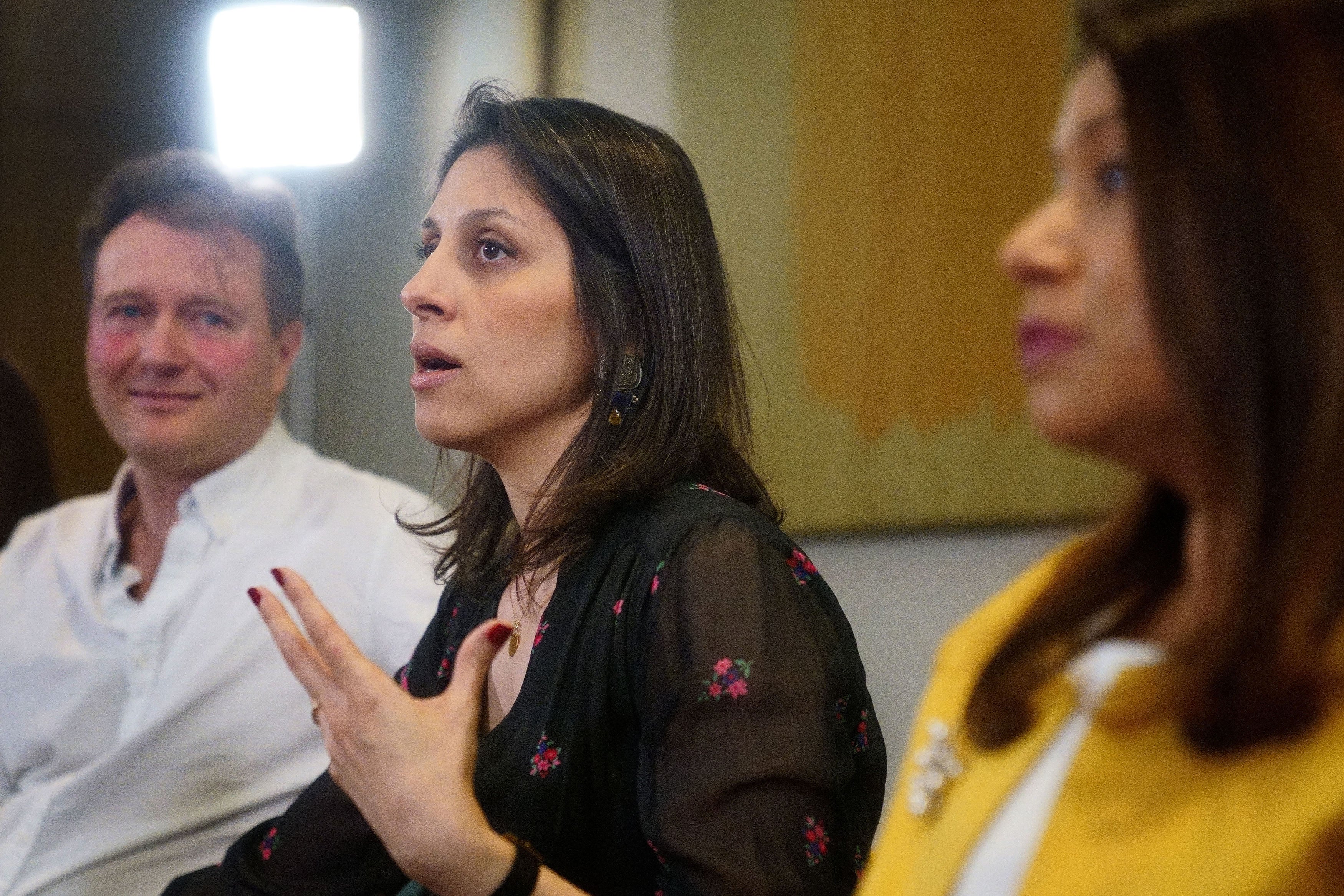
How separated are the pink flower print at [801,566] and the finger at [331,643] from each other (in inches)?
14.6

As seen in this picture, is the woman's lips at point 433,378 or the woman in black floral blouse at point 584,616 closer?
the woman in black floral blouse at point 584,616

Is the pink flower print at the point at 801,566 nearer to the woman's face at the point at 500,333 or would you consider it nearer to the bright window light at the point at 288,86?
the woman's face at the point at 500,333

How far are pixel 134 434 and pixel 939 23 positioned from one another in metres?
1.34

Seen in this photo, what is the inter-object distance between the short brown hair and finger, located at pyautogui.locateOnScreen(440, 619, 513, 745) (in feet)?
4.15

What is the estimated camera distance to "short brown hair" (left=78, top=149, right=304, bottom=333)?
78.3 inches

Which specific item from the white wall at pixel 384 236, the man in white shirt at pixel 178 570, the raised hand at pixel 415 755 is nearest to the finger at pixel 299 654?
the raised hand at pixel 415 755

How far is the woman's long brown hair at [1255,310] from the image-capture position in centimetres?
54

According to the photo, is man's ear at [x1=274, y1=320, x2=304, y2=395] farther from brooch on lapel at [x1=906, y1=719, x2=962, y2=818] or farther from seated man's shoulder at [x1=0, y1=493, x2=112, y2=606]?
brooch on lapel at [x1=906, y1=719, x2=962, y2=818]

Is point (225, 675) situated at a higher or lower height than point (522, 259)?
lower

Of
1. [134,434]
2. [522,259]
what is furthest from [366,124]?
[522,259]

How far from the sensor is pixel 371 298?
2672 millimetres

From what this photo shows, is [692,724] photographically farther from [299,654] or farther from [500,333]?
[500,333]

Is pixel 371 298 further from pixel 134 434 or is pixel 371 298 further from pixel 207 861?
pixel 207 861

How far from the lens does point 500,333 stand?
1.24 metres
